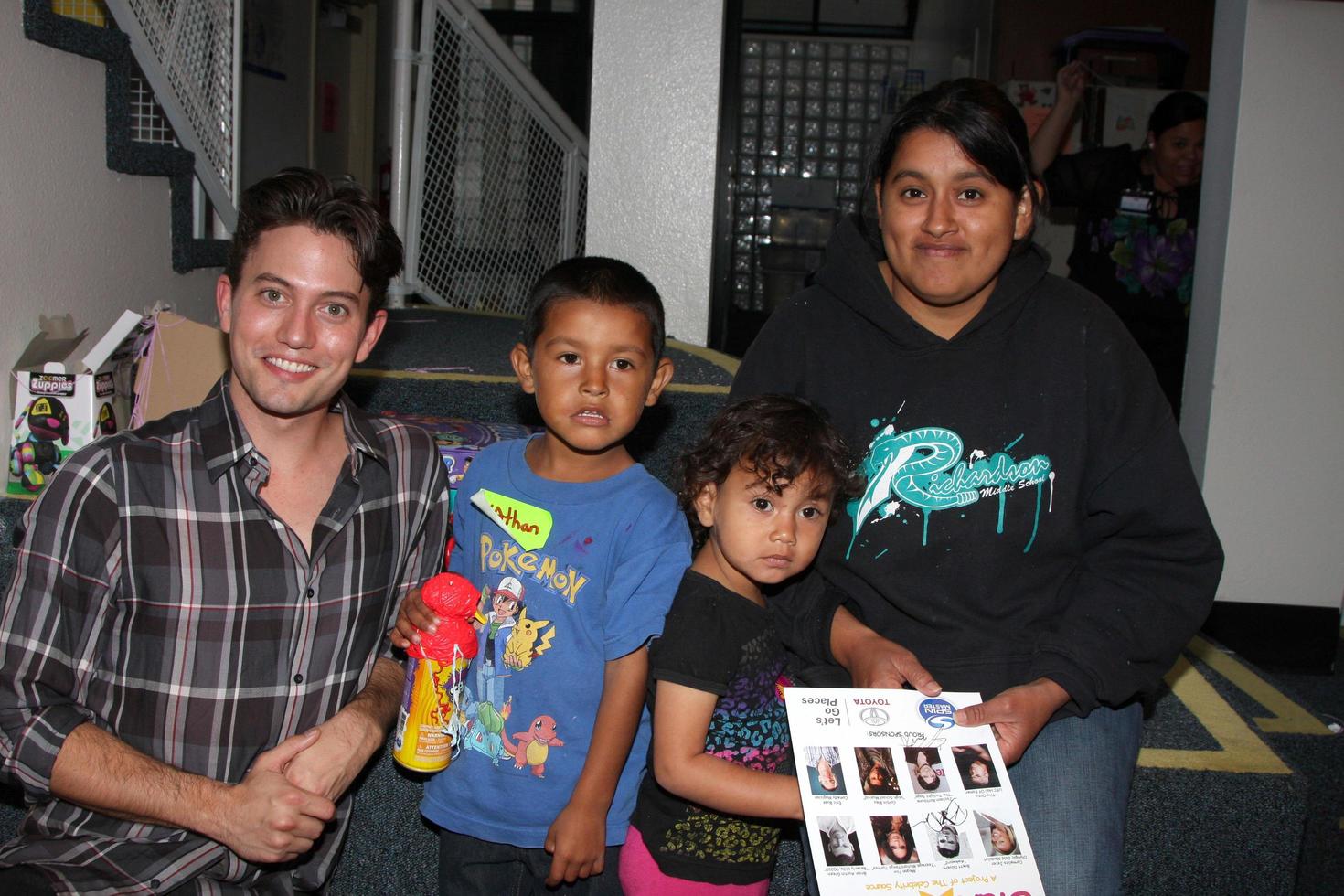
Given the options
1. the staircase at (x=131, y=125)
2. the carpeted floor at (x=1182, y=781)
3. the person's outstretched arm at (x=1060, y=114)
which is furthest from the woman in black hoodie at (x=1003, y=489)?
the staircase at (x=131, y=125)

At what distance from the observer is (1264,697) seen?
2438 mm

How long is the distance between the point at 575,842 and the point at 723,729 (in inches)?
9.9

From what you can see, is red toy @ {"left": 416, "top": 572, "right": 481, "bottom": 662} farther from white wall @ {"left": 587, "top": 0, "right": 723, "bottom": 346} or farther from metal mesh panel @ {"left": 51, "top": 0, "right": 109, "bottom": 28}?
metal mesh panel @ {"left": 51, "top": 0, "right": 109, "bottom": 28}

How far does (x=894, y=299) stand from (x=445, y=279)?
3.12 meters

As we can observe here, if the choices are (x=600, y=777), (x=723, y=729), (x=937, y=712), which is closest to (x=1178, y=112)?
(x=937, y=712)

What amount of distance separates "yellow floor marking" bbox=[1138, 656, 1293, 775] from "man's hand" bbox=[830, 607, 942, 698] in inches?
24.7

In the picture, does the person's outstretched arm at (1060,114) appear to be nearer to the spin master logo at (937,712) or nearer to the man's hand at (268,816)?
the spin master logo at (937,712)

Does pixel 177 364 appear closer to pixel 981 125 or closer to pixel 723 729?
pixel 723 729

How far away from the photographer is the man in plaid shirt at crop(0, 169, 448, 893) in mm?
1304

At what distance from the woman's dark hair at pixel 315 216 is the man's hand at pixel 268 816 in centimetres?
68

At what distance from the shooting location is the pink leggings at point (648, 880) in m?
1.44

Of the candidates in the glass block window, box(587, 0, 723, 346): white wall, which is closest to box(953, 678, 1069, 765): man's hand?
box(587, 0, 723, 346): white wall

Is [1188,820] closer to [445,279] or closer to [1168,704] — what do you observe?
[1168,704]

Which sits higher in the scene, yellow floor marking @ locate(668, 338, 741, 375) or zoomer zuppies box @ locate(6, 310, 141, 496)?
yellow floor marking @ locate(668, 338, 741, 375)
